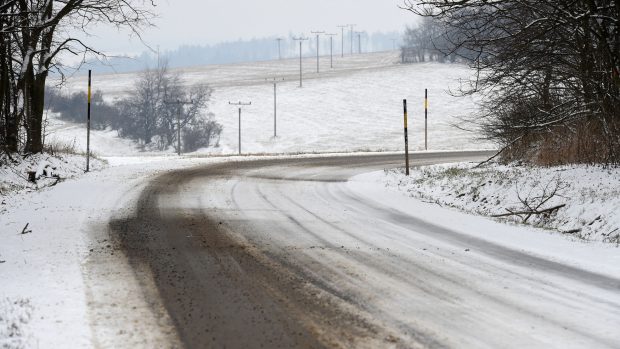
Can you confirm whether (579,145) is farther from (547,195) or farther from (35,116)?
(35,116)

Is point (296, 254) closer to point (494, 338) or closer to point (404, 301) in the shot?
point (404, 301)

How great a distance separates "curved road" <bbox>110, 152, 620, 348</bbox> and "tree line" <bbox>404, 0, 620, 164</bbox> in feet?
13.3

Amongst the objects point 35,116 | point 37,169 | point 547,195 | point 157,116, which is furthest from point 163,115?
point 547,195

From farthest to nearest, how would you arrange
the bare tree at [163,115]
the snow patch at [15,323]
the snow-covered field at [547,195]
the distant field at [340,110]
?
the bare tree at [163,115] < the distant field at [340,110] < the snow-covered field at [547,195] < the snow patch at [15,323]

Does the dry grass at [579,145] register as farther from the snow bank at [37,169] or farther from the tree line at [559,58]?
the snow bank at [37,169]

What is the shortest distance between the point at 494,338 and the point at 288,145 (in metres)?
67.2

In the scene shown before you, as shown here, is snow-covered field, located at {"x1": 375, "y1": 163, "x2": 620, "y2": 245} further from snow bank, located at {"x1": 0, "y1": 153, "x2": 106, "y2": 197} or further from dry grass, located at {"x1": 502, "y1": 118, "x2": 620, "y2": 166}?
snow bank, located at {"x1": 0, "y1": 153, "x2": 106, "y2": 197}

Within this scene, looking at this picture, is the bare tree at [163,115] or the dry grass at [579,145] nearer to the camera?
the dry grass at [579,145]

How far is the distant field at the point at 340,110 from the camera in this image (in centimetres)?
6956

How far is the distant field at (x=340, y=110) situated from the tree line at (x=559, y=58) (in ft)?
128

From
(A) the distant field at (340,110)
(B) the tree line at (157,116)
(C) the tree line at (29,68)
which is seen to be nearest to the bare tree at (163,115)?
(B) the tree line at (157,116)

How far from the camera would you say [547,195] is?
10148 mm

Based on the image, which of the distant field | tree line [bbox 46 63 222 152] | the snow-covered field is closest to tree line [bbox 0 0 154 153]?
the snow-covered field

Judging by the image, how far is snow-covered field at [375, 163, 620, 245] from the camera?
8.68 metres
